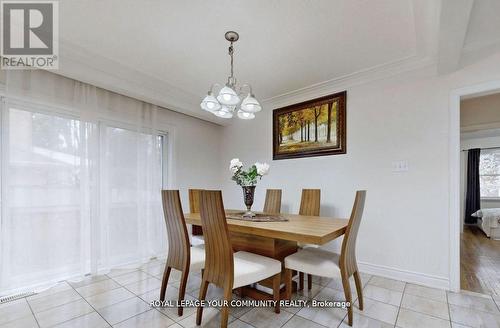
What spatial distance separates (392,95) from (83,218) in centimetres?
382

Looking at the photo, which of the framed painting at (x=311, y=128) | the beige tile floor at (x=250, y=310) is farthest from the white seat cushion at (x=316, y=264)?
the framed painting at (x=311, y=128)

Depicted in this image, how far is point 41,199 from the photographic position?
232cm

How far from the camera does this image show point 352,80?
2898mm

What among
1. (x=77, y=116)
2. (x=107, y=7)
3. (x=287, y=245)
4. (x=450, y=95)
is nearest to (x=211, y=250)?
(x=287, y=245)

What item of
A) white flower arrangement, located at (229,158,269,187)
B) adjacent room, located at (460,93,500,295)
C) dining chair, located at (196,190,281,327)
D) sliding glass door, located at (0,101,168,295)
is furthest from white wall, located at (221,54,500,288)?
sliding glass door, located at (0,101,168,295)

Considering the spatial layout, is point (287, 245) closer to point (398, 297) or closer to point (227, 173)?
point (398, 297)

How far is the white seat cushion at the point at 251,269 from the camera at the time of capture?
1635mm

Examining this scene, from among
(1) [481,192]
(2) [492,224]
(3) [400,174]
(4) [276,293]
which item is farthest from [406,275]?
(1) [481,192]

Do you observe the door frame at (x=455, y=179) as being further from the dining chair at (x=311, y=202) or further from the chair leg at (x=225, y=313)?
the chair leg at (x=225, y=313)

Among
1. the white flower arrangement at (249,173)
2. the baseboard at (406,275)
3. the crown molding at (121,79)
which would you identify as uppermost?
the crown molding at (121,79)

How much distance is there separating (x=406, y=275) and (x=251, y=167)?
205 centimetres

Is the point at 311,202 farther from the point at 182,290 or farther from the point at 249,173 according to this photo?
the point at 182,290

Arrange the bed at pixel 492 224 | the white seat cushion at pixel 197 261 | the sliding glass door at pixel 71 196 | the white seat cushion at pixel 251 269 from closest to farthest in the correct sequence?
the white seat cushion at pixel 251 269 < the white seat cushion at pixel 197 261 < the sliding glass door at pixel 71 196 < the bed at pixel 492 224

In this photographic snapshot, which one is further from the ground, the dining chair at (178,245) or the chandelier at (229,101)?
the chandelier at (229,101)
